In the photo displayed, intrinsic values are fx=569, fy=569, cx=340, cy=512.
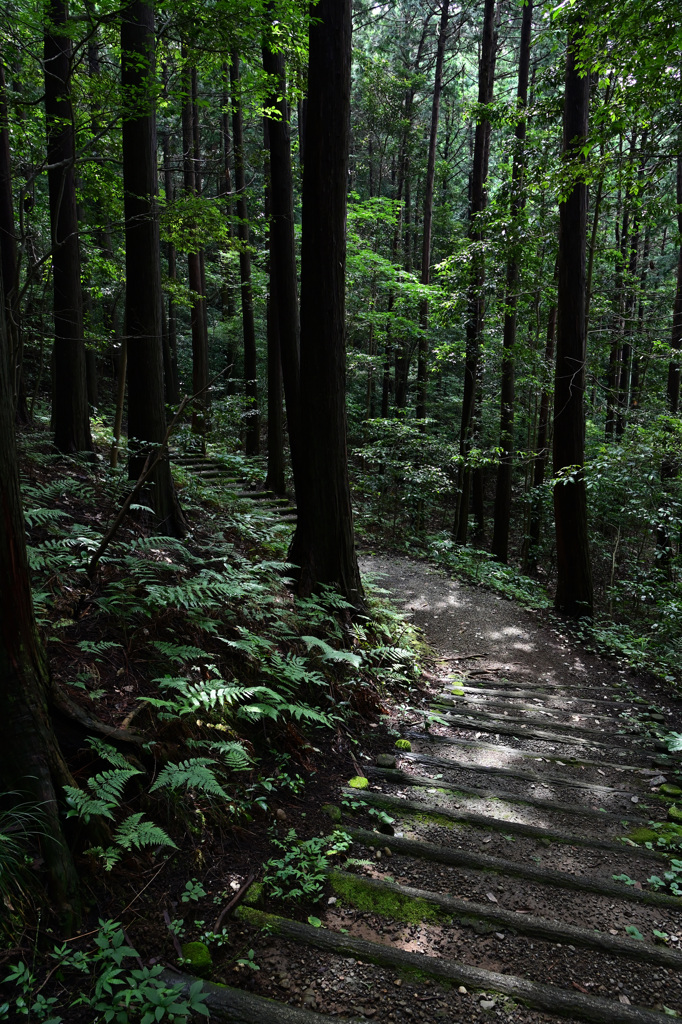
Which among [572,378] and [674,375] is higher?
[674,375]

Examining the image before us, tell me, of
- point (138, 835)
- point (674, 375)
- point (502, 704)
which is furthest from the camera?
point (674, 375)

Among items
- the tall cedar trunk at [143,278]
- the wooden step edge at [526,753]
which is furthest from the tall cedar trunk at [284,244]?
the wooden step edge at [526,753]

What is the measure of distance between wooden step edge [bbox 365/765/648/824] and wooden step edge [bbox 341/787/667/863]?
24 cm

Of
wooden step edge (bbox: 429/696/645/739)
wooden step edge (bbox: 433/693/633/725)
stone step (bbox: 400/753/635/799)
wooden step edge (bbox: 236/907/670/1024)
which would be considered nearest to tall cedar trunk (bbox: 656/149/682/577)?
wooden step edge (bbox: 433/693/633/725)

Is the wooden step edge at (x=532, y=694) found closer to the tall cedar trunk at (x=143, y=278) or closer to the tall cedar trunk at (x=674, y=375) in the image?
the tall cedar trunk at (x=143, y=278)

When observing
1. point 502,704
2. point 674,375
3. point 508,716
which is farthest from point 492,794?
point 674,375

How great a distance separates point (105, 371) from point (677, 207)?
2272 cm

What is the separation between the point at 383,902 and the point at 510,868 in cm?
78

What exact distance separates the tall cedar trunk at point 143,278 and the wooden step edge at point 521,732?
12.1 ft

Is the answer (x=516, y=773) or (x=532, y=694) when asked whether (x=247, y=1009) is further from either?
(x=532, y=694)

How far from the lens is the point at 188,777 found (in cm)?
268

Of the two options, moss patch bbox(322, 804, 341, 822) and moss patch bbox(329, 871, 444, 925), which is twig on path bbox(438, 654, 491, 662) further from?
moss patch bbox(329, 871, 444, 925)

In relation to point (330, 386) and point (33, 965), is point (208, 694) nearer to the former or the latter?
point (33, 965)

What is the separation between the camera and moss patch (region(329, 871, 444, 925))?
262cm
